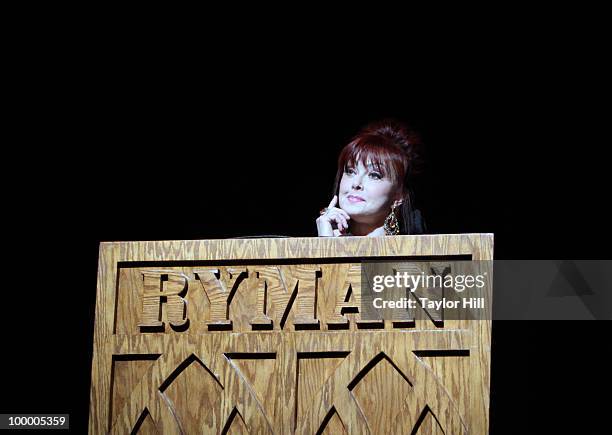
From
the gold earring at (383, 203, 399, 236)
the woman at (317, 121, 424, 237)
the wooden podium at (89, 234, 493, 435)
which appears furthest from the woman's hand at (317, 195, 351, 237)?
the wooden podium at (89, 234, 493, 435)

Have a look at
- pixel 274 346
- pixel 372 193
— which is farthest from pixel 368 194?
pixel 274 346

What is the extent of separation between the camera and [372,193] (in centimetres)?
401

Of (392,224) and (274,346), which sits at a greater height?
(392,224)

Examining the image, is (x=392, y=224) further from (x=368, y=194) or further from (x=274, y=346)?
(x=274, y=346)

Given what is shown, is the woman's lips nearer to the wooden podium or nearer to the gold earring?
the gold earring

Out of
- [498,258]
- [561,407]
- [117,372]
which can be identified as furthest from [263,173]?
[117,372]

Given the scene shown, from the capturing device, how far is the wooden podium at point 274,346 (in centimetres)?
290

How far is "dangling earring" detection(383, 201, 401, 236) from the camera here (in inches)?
158

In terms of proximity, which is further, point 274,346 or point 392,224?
point 392,224

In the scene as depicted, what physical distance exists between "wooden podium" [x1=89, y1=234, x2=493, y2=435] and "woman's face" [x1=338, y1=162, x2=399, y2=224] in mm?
951

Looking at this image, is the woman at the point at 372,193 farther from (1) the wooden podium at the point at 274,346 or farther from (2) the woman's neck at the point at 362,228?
(1) the wooden podium at the point at 274,346

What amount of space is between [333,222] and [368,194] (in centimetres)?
15

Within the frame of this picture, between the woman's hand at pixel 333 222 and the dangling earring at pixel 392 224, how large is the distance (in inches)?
5.1

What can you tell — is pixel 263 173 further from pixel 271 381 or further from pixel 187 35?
pixel 271 381
